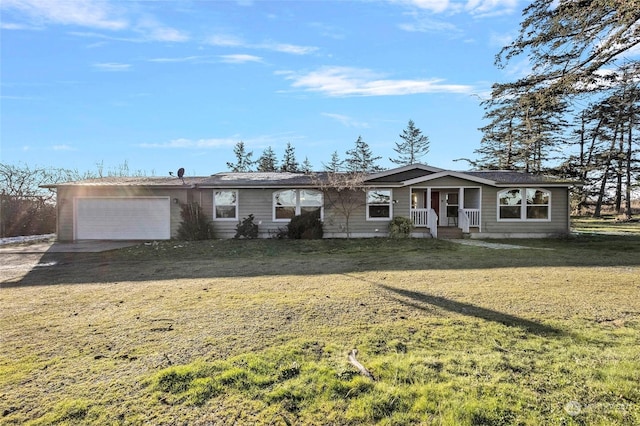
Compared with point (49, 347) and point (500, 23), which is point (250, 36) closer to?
point (500, 23)

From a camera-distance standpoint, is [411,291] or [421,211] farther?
[421,211]

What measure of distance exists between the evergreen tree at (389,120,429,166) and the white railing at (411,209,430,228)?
2843 cm

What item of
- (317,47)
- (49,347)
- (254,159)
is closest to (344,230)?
(317,47)

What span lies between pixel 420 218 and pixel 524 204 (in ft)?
15.3

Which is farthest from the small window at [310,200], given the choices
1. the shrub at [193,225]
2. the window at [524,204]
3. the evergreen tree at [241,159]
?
the evergreen tree at [241,159]

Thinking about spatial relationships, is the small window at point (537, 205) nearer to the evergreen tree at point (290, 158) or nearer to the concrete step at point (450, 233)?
the concrete step at point (450, 233)

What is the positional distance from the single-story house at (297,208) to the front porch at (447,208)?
47 mm

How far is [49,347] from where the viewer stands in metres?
3.47

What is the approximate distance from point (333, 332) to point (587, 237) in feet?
52.0

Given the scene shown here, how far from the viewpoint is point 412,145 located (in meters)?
42.8

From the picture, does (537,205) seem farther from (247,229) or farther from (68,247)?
(68,247)

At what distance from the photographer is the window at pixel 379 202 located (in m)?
15.3

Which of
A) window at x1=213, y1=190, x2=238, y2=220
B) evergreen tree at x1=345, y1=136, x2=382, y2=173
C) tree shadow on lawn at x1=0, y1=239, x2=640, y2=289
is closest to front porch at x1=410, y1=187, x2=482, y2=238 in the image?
tree shadow on lawn at x1=0, y1=239, x2=640, y2=289

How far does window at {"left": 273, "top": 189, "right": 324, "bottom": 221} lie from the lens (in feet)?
50.4
